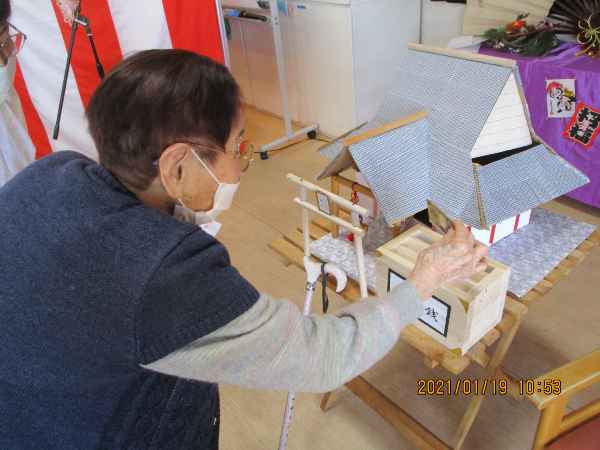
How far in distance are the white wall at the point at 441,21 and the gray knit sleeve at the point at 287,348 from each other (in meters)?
2.92

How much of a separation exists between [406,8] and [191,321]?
10.9 feet

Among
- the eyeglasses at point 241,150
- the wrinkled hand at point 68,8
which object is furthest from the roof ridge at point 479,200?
the wrinkled hand at point 68,8

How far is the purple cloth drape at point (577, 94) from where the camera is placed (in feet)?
7.65

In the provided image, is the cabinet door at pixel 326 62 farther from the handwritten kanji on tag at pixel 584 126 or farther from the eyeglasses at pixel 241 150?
the eyeglasses at pixel 241 150

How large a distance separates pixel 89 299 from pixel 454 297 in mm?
712

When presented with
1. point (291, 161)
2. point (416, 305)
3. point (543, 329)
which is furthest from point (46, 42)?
point (543, 329)

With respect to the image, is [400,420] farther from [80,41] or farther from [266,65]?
[266,65]

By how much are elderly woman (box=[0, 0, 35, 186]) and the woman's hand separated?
1.55m

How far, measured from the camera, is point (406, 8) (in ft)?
11.2

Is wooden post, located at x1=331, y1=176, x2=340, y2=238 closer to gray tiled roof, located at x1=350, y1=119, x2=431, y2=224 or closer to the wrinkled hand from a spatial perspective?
gray tiled roof, located at x1=350, y1=119, x2=431, y2=224

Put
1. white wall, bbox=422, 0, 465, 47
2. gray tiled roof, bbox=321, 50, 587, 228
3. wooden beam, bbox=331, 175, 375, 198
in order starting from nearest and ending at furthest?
gray tiled roof, bbox=321, 50, 587, 228, wooden beam, bbox=331, 175, 375, 198, white wall, bbox=422, 0, 465, 47

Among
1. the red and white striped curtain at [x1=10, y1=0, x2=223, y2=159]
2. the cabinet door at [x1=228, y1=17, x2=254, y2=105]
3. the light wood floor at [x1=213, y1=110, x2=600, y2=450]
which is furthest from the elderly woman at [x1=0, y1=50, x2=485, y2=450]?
the cabinet door at [x1=228, y1=17, x2=254, y2=105]

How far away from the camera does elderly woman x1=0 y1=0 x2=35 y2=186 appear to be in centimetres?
178

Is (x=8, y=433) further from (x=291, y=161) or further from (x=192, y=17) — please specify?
(x=291, y=161)
